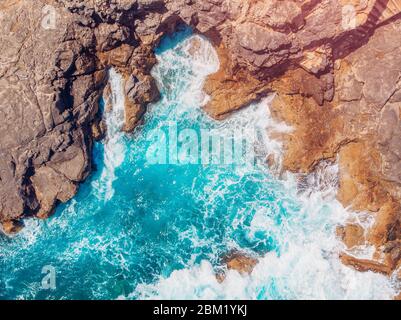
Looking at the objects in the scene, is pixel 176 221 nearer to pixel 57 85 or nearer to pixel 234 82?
Result: pixel 234 82

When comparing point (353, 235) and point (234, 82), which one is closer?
point (353, 235)

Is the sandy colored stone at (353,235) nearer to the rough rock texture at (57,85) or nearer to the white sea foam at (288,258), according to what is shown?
the white sea foam at (288,258)

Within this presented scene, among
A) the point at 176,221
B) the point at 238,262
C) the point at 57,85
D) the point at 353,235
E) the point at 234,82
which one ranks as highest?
the point at 234,82

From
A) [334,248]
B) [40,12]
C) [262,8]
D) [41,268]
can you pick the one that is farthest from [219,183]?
[40,12]

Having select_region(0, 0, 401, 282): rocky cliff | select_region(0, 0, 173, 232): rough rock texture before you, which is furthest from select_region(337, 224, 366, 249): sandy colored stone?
select_region(0, 0, 173, 232): rough rock texture

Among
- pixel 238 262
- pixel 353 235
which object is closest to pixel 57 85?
pixel 238 262

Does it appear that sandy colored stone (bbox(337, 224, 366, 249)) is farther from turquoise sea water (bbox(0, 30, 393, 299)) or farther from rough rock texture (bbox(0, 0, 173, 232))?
rough rock texture (bbox(0, 0, 173, 232))

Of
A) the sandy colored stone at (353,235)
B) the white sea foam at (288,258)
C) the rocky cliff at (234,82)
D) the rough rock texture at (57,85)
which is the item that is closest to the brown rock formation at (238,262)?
the white sea foam at (288,258)
